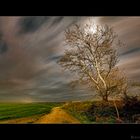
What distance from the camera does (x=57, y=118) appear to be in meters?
3.64

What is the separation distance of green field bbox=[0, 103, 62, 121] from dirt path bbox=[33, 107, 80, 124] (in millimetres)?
60

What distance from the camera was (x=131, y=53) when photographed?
3693 millimetres

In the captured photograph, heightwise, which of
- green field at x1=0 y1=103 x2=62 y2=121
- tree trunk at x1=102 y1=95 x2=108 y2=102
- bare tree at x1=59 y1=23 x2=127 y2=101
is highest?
bare tree at x1=59 y1=23 x2=127 y2=101

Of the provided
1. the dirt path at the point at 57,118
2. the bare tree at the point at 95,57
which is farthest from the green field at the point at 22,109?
the bare tree at the point at 95,57

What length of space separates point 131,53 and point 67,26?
84 centimetres

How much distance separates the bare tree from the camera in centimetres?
371

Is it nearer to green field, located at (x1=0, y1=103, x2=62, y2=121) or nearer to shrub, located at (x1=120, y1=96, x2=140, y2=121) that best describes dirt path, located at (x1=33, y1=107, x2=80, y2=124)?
green field, located at (x1=0, y1=103, x2=62, y2=121)

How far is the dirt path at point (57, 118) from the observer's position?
364 centimetres

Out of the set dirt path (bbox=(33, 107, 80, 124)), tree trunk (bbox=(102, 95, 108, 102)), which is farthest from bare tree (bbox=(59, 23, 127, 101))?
dirt path (bbox=(33, 107, 80, 124))

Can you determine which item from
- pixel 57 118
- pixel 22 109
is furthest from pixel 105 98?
pixel 22 109

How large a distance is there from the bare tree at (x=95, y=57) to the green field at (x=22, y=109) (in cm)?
52
